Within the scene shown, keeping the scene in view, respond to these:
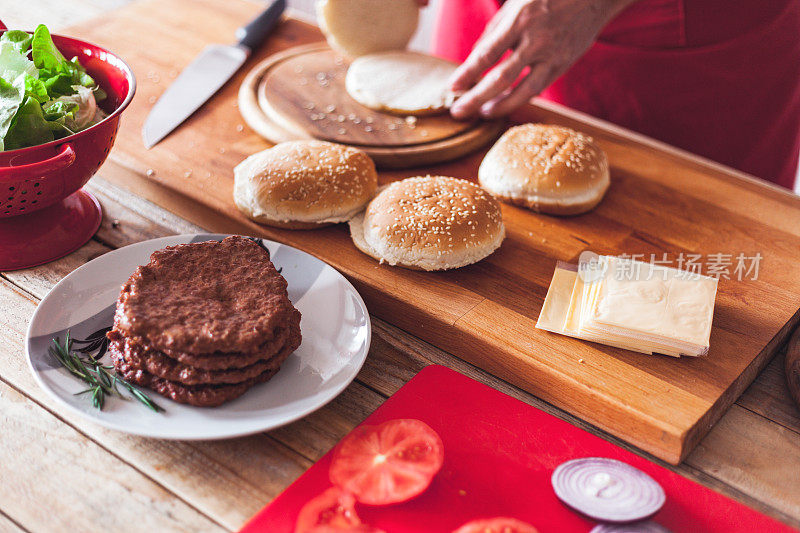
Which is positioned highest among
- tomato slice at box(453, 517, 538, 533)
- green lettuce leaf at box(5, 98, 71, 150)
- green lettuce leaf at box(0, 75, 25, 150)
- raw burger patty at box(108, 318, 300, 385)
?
green lettuce leaf at box(0, 75, 25, 150)

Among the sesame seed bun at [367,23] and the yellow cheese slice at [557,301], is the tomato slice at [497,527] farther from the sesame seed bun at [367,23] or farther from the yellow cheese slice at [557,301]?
the sesame seed bun at [367,23]

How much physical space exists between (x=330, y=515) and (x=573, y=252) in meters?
1.01

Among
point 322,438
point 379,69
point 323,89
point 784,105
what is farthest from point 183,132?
point 784,105

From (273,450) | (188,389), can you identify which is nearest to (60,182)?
(188,389)

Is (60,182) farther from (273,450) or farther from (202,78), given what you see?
(202,78)

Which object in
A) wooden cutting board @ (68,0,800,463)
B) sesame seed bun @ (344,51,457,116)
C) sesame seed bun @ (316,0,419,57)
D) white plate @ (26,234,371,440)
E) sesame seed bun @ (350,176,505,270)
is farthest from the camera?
sesame seed bun @ (316,0,419,57)

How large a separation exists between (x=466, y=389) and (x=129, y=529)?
0.69 metres

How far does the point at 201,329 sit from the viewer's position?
131 cm

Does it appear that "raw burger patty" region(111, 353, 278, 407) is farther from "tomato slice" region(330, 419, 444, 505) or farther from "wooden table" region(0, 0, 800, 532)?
"tomato slice" region(330, 419, 444, 505)

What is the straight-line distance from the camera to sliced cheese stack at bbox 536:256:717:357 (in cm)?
154

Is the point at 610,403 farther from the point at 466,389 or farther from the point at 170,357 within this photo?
the point at 170,357

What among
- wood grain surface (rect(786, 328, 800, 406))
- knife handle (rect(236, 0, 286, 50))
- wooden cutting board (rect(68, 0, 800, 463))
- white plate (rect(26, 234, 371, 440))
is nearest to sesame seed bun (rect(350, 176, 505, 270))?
wooden cutting board (rect(68, 0, 800, 463))

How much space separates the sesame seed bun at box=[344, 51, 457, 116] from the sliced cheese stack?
873 mm

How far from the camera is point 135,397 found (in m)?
1.34
